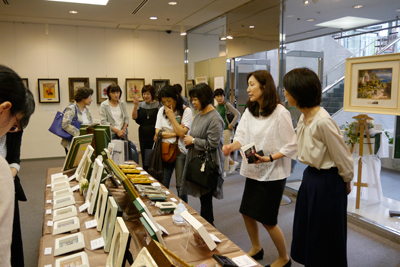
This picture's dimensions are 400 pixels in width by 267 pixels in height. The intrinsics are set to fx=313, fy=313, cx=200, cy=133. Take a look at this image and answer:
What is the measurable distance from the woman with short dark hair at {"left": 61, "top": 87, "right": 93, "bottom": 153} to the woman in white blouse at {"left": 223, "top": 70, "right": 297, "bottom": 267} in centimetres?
292

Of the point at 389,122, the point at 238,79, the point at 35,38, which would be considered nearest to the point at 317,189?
the point at 389,122

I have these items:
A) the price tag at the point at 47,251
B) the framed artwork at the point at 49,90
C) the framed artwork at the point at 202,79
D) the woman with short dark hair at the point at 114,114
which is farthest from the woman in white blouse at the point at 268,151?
the framed artwork at the point at 49,90

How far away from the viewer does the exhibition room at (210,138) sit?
186 cm

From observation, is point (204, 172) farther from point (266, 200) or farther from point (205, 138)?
point (266, 200)

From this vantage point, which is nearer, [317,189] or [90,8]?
[317,189]

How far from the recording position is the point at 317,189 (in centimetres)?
215

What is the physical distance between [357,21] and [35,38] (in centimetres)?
705

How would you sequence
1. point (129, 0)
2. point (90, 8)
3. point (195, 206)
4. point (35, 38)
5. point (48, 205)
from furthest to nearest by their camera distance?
point (35, 38)
point (90, 8)
point (129, 0)
point (195, 206)
point (48, 205)

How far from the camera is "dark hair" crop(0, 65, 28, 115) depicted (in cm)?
107

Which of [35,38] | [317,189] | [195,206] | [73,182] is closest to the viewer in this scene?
[317,189]

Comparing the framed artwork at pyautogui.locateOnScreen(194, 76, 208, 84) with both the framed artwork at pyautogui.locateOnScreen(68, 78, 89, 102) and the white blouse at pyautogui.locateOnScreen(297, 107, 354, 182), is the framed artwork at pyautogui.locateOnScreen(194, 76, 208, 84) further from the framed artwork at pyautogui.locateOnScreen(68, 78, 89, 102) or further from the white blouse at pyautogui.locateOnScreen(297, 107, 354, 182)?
the white blouse at pyautogui.locateOnScreen(297, 107, 354, 182)

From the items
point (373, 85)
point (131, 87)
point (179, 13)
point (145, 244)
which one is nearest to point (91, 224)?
point (145, 244)

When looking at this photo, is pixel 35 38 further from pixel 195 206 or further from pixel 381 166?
pixel 381 166

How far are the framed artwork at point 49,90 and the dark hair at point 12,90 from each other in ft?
23.9
